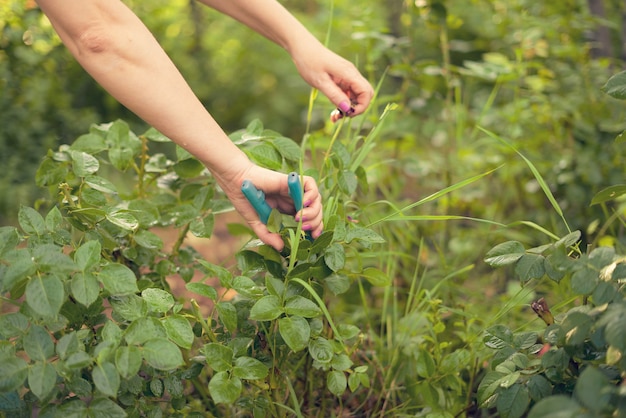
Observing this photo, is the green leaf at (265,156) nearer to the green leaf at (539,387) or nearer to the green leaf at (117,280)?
the green leaf at (117,280)

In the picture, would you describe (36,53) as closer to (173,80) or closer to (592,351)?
(173,80)

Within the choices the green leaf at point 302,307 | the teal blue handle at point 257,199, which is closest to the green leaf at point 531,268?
the green leaf at point 302,307

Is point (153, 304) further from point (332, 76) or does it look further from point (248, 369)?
point (332, 76)

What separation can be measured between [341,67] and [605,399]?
901 millimetres

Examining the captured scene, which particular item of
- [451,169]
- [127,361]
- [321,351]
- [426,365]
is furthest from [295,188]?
[451,169]

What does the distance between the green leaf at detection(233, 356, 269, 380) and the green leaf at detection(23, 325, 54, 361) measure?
317 millimetres

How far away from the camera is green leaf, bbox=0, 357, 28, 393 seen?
1.02 metres

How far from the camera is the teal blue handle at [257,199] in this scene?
1209 millimetres

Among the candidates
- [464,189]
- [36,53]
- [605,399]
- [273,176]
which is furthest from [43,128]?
[605,399]

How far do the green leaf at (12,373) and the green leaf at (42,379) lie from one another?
1 centimetres

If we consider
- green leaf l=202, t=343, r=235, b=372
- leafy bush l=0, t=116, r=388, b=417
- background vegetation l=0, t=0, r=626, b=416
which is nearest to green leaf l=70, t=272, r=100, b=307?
leafy bush l=0, t=116, r=388, b=417

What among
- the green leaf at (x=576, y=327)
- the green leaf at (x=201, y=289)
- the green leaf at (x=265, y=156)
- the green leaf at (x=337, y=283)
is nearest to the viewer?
the green leaf at (x=576, y=327)

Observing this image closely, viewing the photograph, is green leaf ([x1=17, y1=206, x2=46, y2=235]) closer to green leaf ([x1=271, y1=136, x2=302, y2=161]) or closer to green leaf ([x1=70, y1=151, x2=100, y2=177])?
green leaf ([x1=70, y1=151, x2=100, y2=177])

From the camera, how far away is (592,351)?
42.8 inches
